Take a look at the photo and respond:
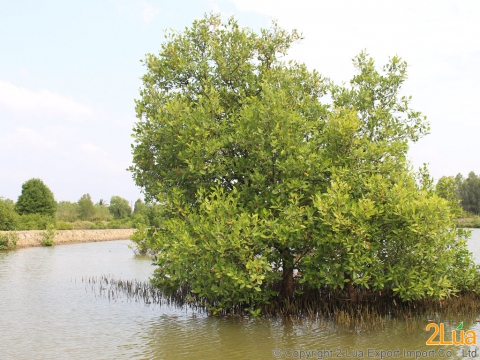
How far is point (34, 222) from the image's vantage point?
191 feet

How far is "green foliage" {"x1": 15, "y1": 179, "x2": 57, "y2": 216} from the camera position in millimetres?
66125

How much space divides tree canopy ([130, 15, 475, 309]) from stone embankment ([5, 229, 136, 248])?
123 ft

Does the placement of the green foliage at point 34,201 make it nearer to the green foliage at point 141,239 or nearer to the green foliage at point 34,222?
the green foliage at point 34,222

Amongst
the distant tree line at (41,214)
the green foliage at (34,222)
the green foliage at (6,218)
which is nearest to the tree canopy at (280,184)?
the distant tree line at (41,214)

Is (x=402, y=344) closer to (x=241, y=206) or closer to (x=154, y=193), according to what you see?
(x=241, y=206)

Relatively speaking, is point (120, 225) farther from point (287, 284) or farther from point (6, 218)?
point (287, 284)

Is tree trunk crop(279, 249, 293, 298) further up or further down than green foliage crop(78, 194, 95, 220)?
further down

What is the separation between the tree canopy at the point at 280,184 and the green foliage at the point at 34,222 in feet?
155

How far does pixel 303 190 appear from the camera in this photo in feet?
43.3

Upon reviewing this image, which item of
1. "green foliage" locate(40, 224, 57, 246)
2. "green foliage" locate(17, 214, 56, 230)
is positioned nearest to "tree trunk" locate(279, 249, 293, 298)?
"green foliage" locate(40, 224, 57, 246)

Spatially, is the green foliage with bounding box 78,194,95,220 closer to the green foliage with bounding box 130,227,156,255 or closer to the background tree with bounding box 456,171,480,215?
the green foliage with bounding box 130,227,156,255

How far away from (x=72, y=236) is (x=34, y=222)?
5.42 m

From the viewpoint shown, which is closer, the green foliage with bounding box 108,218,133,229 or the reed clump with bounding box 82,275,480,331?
the reed clump with bounding box 82,275,480,331

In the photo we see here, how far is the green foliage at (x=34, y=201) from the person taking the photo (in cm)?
6612
